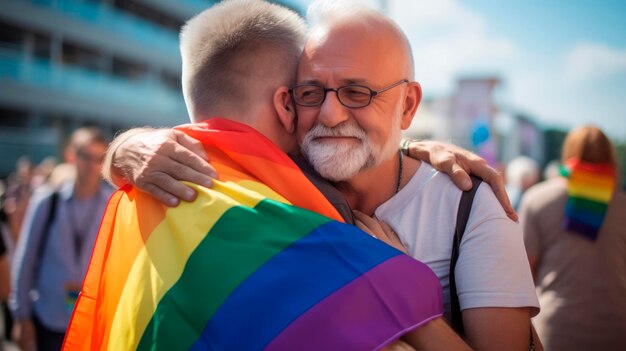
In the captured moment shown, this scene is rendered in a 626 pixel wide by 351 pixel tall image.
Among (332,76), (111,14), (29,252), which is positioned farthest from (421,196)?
(111,14)

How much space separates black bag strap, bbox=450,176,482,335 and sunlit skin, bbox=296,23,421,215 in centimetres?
30

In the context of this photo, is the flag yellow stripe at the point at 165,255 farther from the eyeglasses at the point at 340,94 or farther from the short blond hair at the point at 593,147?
the short blond hair at the point at 593,147

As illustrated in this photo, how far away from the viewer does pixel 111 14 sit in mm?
27672

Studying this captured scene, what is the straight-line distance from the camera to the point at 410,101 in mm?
2291

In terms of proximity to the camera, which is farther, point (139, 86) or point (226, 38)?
point (139, 86)

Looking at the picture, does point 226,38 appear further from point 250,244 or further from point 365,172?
point 250,244

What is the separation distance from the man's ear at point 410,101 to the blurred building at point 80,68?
1984cm

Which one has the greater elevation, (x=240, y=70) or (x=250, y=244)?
(x=240, y=70)

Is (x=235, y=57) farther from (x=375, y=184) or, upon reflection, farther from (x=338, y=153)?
(x=375, y=184)

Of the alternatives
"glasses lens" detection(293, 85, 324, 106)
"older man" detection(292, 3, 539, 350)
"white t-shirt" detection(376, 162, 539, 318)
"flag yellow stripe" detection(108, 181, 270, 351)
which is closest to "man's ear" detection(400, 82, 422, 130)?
"older man" detection(292, 3, 539, 350)

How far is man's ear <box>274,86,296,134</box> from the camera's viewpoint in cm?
201

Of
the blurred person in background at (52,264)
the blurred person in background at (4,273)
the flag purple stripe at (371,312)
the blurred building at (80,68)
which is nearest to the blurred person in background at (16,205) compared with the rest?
the blurred person in background at (4,273)

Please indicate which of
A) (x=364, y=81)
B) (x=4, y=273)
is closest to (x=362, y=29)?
(x=364, y=81)

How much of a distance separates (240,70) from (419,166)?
0.81m
